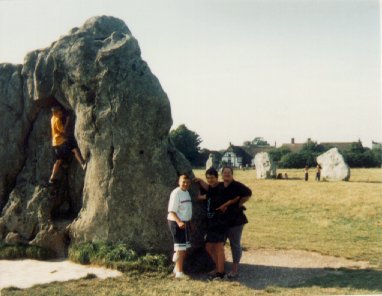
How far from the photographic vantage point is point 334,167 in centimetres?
4006

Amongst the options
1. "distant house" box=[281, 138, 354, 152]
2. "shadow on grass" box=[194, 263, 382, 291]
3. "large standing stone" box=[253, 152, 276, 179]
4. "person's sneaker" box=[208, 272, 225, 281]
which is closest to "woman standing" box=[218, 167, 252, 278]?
"person's sneaker" box=[208, 272, 225, 281]

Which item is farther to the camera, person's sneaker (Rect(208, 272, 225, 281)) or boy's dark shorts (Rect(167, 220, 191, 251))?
person's sneaker (Rect(208, 272, 225, 281))

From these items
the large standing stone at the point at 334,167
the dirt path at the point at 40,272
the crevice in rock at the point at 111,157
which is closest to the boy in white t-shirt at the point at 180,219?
the dirt path at the point at 40,272

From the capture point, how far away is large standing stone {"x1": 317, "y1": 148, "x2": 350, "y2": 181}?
1534 inches

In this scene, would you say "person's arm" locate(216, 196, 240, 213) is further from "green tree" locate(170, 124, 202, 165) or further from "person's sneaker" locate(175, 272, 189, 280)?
→ "green tree" locate(170, 124, 202, 165)

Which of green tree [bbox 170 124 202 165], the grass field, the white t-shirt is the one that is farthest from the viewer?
green tree [bbox 170 124 202 165]

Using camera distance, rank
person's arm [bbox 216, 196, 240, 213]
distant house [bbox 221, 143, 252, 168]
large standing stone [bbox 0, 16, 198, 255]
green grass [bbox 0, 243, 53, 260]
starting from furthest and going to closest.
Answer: distant house [bbox 221, 143, 252, 168] < green grass [bbox 0, 243, 53, 260] < large standing stone [bbox 0, 16, 198, 255] < person's arm [bbox 216, 196, 240, 213]

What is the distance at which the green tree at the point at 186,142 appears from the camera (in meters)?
71.8

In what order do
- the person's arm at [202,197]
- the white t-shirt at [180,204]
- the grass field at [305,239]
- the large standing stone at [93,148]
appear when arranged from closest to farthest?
the grass field at [305,239] < the white t-shirt at [180,204] < the person's arm at [202,197] < the large standing stone at [93,148]

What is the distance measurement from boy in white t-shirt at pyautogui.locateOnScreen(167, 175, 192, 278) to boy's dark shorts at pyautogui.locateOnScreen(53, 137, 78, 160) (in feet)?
10.1

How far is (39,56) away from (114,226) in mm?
4771

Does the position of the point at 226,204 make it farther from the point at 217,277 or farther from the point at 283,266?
the point at 283,266

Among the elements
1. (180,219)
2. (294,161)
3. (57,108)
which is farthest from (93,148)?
(294,161)

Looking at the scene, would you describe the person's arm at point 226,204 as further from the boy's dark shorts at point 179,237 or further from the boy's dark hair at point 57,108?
the boy's dark hair at point 57,108
